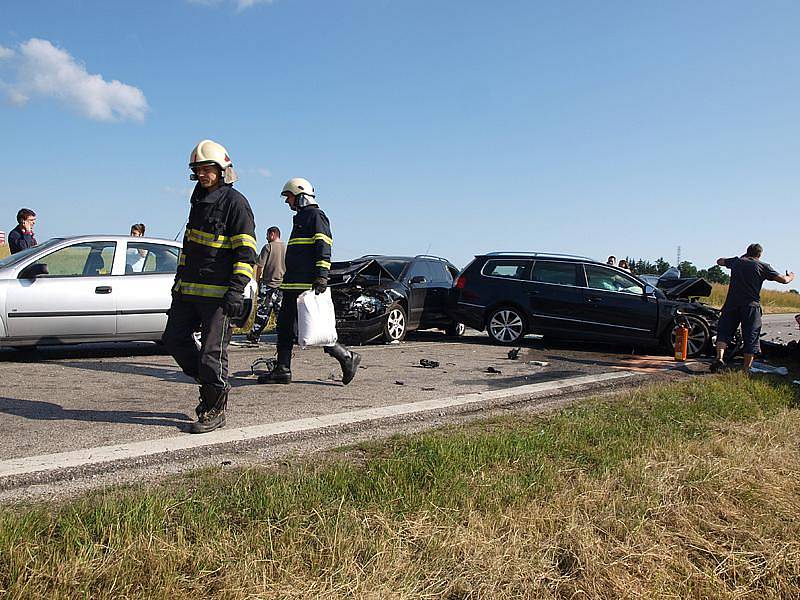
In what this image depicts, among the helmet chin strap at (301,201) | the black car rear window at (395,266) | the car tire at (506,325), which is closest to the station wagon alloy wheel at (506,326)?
the car tire at (506,325)

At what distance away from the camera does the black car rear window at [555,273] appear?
11547mm

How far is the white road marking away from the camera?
13.3ft

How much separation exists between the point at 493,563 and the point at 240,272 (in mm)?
2816

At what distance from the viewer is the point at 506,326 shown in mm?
11703

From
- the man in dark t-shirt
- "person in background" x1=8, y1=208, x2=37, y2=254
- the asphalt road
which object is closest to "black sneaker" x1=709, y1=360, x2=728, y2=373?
the man in dark t-shirt

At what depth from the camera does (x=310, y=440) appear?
4.91 metres

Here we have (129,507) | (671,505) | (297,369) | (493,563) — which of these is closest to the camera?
(493,563)

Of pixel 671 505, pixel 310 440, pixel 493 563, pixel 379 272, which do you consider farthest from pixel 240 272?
pixel 379 272

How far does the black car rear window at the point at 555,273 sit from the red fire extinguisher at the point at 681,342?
1842 mm

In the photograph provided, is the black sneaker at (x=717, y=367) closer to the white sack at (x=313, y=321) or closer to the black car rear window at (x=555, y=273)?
the black car rear window at (x=555, y=273)

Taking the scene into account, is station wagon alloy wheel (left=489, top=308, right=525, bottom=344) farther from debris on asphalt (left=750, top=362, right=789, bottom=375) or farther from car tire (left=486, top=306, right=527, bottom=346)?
debris on asphalt (left=750, top=362, right=789, bottom=375)

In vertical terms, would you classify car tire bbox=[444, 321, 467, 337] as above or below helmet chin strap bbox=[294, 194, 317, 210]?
below

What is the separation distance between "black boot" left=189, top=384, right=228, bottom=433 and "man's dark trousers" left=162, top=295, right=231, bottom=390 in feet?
0.19

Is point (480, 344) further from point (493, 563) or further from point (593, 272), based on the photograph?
point (493, 563)
